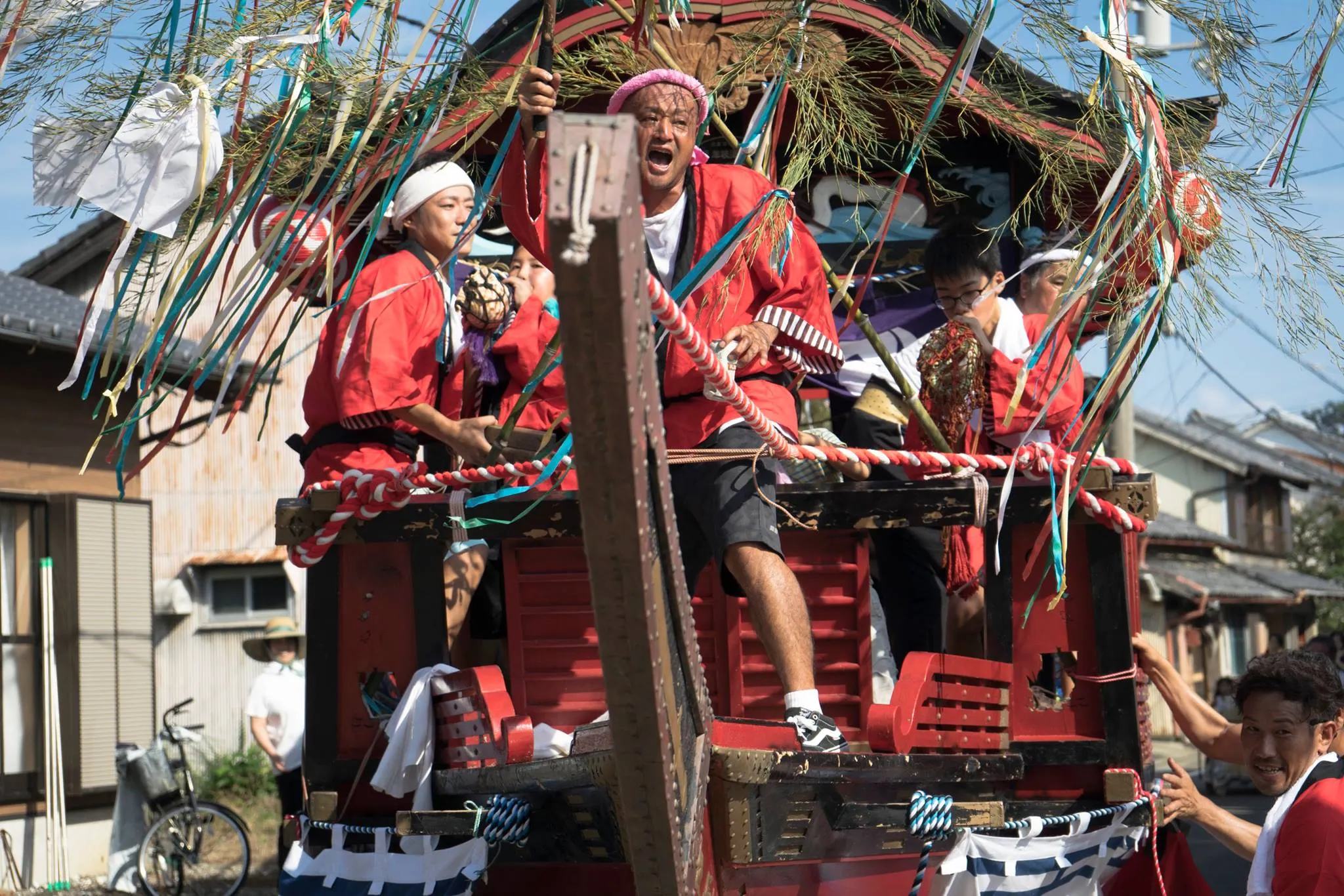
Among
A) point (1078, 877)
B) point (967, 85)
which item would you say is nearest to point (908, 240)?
point (967, 85)

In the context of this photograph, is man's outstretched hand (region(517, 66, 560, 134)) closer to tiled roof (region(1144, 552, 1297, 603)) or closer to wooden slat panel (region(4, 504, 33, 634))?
wooden slat panel (region(4, 504, 33, 634))

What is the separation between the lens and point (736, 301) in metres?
3.98

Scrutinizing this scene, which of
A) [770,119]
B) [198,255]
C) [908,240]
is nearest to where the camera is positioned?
[198,255]

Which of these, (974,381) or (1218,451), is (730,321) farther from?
(1218,451)

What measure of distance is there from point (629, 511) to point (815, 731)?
1.40 metres

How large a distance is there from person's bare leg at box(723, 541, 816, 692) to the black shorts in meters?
0.04

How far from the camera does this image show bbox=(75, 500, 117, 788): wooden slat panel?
983cm

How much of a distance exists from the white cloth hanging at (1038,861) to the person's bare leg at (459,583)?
1450 millimetres

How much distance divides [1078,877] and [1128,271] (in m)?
1.55

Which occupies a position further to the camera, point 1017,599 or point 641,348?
point 1017,599

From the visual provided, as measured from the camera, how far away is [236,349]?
3389 mm

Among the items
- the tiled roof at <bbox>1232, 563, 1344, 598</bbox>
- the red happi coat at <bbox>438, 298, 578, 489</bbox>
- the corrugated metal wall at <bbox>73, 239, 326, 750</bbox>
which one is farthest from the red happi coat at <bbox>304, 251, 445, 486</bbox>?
the tiled roof at <bbox>1232, 563, 1344, 598</bbox>

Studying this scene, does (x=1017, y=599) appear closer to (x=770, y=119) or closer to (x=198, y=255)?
(x=770, y=119)

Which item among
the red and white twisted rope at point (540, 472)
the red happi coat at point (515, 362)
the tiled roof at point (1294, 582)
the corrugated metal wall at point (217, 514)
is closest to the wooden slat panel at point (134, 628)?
the corrugated metal wall at point (217, 514)
